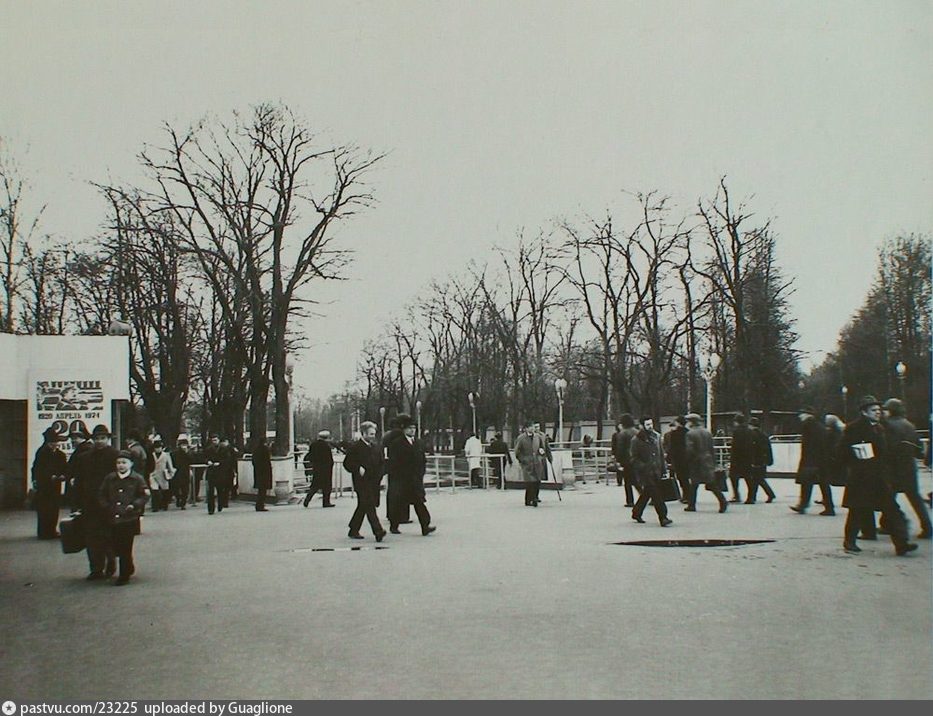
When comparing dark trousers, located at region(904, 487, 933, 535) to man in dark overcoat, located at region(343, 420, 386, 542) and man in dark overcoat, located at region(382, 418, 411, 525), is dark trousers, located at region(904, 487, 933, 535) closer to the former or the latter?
man in dark overcoat, located at region(382, 418, 411, 525)

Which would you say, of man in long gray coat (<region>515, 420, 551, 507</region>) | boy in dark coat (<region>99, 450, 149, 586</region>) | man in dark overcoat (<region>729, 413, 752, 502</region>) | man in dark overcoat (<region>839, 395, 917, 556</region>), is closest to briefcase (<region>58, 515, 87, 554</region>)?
boy in dark coat (<region>99, 450, 149, 586</region>)

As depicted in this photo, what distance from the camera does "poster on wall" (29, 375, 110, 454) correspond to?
1103 centimetres

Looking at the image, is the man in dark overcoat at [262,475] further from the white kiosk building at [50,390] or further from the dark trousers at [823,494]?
the dark trousers at [823,494]

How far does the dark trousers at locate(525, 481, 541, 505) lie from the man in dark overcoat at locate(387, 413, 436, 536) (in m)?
4.25

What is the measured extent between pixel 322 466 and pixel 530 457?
303 centimetres

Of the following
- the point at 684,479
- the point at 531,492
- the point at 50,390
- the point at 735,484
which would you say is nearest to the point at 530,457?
the point at 531,492

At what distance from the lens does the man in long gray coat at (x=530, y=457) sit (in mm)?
13758

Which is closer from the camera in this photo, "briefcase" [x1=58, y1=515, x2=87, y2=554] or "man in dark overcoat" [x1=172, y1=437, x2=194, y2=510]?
"briefcase" [x1=58, y1=515, x2=87, y2=554]

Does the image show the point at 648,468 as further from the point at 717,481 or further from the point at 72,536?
the point at 72,536

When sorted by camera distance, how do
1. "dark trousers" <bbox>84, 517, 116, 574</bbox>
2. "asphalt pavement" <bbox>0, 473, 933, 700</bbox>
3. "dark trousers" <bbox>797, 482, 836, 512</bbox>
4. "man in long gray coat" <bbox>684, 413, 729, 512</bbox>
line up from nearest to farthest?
"asphalt pavement" <bbox>0, 473, 933, 700</bbox> → "dark trousers" <bbox>84, 517, 116, 574</bbox> → "dark trousers" <bbox>797, 482, 836, 512</bbox> → "man in long gray coat" <bbox>684, 413, 729, 512</bbox>

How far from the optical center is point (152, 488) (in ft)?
44.4

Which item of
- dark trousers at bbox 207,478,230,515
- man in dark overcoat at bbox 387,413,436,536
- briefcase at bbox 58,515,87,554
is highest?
man in dark overcoat at bbox 387,413,436,536

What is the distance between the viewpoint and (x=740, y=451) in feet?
34.9

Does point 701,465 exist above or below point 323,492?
above
